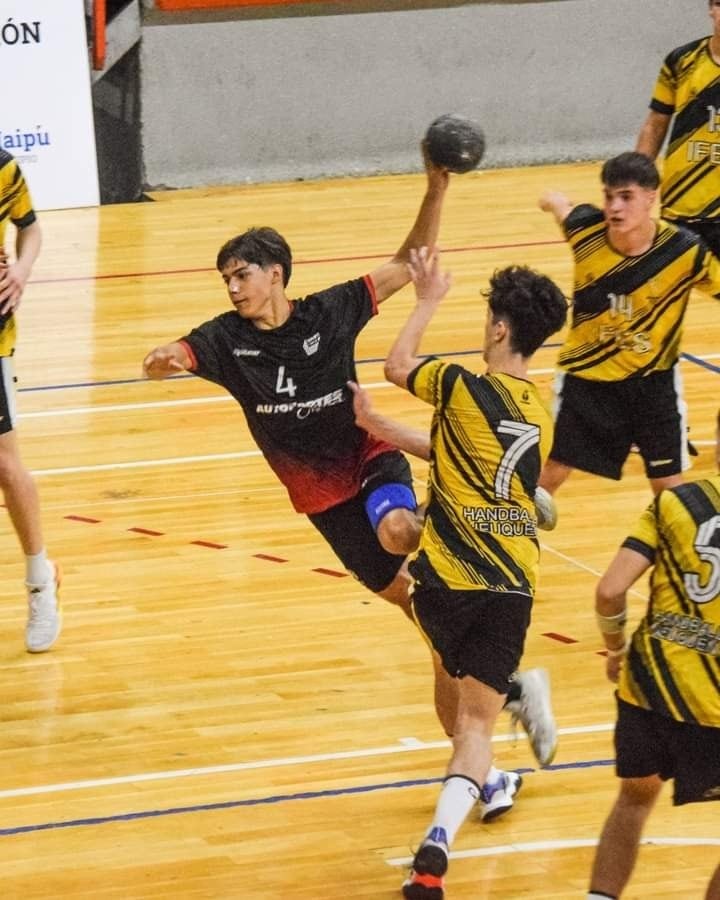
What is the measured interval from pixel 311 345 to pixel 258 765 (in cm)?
154

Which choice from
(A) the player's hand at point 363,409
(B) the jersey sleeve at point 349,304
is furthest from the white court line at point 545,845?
(B) the jersey sleeve at point 349,304

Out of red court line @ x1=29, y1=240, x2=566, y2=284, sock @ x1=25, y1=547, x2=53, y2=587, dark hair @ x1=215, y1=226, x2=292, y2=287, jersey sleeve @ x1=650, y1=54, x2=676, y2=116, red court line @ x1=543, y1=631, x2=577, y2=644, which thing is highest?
dark hair @ x1=215, y1=226, x2=292, y2=287

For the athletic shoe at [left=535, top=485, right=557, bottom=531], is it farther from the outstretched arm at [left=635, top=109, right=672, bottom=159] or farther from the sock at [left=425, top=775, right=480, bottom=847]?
the outstretched arm at [left=635, top=109, right=672, bottom=159]

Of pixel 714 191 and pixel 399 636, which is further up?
pixel 714 191

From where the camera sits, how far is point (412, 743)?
23.1ft

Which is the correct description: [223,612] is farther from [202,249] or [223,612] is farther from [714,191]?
[202,249]

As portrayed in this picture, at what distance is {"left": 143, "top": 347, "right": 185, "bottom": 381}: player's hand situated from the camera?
6676 mm

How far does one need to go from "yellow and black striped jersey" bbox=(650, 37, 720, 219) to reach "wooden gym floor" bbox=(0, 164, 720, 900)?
1.53 metres

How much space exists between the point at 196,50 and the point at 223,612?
10077 millimetres

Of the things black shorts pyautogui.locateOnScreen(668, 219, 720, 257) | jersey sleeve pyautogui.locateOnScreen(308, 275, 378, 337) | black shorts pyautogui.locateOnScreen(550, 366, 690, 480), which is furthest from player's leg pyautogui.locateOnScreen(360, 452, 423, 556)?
black shorts pyautogui.locateOnScreen(668, 219, 720, 257)

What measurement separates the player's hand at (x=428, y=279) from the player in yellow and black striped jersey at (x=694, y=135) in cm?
373

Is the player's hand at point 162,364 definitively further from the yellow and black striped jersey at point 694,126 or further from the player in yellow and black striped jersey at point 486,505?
the yellow and black striped jersey at point 694,126

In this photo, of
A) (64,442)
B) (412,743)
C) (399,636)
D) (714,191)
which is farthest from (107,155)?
(412,743)

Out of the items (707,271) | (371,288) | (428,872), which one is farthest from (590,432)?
(428,872)
